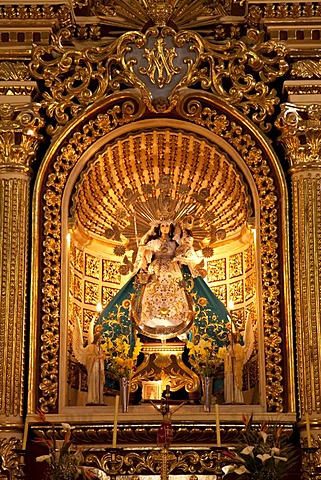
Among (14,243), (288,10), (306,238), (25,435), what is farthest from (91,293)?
(288,10)

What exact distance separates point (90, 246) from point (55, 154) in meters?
1.23

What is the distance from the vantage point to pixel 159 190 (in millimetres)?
12203

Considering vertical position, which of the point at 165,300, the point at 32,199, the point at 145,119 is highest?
the point at 145,119

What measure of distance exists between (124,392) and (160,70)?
3.20 meters

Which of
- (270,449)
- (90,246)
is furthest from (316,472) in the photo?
(90,246)

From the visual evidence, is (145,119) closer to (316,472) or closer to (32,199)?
(32,199)

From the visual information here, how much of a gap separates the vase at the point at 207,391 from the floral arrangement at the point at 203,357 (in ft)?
Answer: 0.37

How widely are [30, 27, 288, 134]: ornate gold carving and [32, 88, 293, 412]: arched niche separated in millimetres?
147

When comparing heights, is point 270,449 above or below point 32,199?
below

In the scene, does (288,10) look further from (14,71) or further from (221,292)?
(221,292)

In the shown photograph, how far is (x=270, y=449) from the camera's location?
9.12 metres

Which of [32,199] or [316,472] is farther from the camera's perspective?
[32,199]

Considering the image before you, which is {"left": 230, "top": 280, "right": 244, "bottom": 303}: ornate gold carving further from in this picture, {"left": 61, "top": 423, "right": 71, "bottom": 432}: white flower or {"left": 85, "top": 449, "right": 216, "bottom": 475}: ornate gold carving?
{"left": 61, "top": 423, "right": 71, "bottom": 432}: white flower

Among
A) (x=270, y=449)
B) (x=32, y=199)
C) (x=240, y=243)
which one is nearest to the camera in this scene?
(x=270, y=449)
